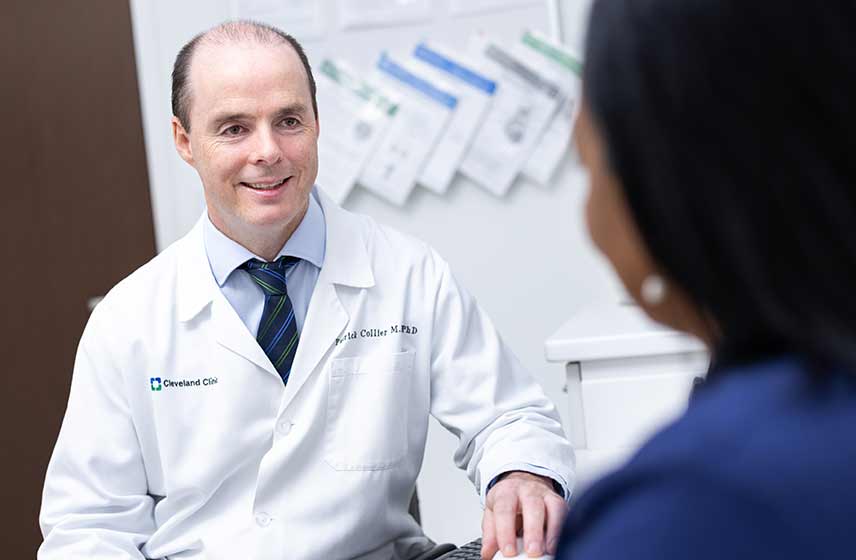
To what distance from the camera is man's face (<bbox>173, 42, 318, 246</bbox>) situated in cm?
149

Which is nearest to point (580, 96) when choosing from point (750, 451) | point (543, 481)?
point (750, 451)

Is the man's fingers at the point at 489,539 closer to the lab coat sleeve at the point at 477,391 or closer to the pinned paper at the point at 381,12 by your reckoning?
the lab coat sleeve at the point at 477,391

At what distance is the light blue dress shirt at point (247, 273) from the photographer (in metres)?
1.50

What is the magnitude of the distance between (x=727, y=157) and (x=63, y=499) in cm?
113

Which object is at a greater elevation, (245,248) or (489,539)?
(245,248)

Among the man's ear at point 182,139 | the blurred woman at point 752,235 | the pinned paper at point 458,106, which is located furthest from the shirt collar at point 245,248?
the blurred woman at point 752,235

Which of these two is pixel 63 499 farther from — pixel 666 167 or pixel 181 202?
pixel 181 202

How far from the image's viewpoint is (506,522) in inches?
44.4

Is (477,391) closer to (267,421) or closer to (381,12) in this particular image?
(267,421)

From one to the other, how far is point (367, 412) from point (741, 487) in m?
1.03

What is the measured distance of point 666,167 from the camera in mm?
474

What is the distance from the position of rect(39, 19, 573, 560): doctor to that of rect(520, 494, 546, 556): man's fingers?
107 mm

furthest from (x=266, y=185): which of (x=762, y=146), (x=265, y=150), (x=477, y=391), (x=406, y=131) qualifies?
(x=762, y=146)

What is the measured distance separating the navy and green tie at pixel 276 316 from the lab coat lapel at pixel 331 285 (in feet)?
0.07
